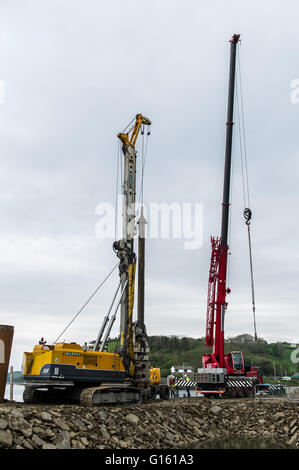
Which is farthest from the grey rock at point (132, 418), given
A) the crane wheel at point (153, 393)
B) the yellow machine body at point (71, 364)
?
the crane wheel at point (153, 393)

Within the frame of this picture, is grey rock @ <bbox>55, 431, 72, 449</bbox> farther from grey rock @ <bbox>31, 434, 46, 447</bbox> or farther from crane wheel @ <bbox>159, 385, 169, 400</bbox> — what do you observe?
crane wheel @ <bbox>159, 385, 169, 400</bbox>

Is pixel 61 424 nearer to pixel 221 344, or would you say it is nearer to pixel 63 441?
pixel 63 441

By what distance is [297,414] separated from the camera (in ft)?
60.3

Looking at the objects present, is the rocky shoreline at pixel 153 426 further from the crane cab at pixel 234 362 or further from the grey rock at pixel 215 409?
the crane cab at pixel 234 362

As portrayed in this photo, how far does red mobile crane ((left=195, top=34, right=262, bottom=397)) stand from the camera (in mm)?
24750

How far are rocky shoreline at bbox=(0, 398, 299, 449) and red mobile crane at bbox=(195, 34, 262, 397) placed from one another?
4.37 meters

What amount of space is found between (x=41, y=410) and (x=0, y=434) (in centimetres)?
219

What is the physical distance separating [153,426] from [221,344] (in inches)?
440

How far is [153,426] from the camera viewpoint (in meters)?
15.3

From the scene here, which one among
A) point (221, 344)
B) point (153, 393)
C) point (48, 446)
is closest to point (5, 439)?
point (48, 446)

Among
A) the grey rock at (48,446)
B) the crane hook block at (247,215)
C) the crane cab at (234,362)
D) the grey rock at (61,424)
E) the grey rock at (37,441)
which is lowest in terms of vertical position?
the grey rock at (48,446)

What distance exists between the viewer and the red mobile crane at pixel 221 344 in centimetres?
2475

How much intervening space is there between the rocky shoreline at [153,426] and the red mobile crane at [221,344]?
437cm
